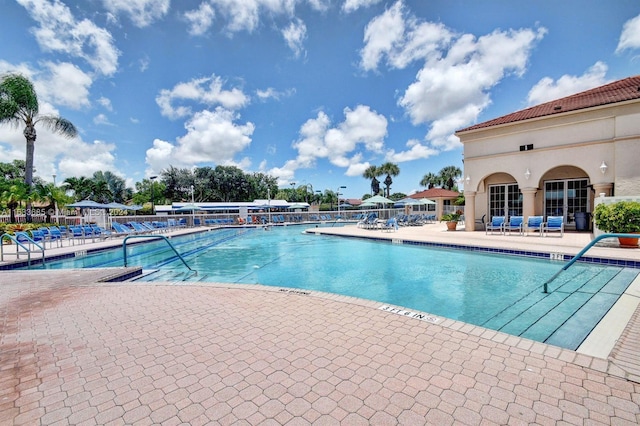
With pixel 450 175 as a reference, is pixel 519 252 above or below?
below

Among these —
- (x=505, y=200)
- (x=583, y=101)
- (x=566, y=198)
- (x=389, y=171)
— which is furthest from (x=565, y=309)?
(x=389, y=171)

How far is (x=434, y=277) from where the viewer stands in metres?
7.31

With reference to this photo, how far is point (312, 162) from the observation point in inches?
2719

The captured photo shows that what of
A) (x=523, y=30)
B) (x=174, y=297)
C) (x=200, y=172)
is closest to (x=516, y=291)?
(x=174, y=297)

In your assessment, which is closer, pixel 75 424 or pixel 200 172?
pixel 75 424

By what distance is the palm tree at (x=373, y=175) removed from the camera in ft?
178

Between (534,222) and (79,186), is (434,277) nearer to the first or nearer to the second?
(534,222)

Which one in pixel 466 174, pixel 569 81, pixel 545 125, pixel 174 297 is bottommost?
pixel 174 297

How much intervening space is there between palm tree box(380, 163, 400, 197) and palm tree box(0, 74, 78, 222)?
148ft

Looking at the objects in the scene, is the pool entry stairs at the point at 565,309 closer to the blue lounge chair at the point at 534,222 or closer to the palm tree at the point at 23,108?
the blue lounge chair at the point at 534,222

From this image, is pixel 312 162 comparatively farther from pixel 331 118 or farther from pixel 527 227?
pixel 527 227

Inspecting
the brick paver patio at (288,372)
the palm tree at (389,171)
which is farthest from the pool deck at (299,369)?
the palm tree at (389,171)

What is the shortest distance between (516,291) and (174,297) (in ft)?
21.7

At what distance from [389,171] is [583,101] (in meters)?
40.0
